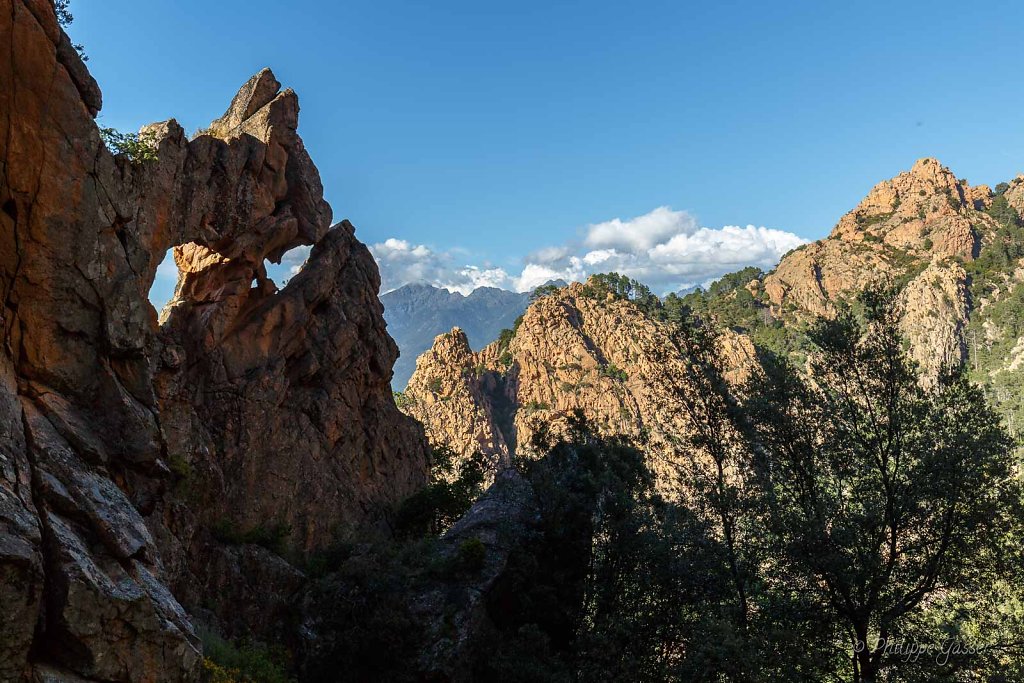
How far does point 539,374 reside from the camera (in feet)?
510

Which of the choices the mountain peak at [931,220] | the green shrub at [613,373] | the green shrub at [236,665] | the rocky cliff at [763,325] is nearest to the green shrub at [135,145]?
the green shrub at [236,665]

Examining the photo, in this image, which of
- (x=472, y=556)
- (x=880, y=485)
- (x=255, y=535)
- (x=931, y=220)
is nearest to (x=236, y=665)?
(x=472, y=556)

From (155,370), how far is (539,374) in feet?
407

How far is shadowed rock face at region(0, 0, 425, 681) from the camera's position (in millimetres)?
13859

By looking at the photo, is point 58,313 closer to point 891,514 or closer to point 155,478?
point 155,478

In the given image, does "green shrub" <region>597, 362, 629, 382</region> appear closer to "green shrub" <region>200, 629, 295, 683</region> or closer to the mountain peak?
the mountain peak

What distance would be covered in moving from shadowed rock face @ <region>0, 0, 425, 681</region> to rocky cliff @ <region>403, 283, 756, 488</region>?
91.2m

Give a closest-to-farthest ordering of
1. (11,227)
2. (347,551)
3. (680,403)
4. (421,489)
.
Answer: (11,227) < (680,403) < (347,551) < (421,489)

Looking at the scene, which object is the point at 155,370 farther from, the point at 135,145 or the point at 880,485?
the point at 880,485

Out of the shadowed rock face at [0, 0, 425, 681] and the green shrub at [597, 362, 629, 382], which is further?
the green shrub at [597, 362, 629, 382]

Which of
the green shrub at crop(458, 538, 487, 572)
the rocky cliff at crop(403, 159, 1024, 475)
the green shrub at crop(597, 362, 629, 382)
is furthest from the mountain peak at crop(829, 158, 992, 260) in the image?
the green shrub at crop(458, 538, 487, 572)

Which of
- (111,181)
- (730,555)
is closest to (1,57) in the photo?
(111,181)

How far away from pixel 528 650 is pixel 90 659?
50.5ft

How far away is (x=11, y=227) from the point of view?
17062 mm
